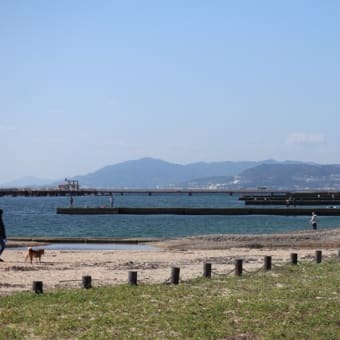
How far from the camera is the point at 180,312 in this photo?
502 inches

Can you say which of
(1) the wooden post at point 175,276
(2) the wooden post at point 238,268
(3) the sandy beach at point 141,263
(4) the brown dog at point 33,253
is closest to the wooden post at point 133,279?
(1) the wooden post at point 175,276

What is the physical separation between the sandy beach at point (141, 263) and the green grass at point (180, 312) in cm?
259

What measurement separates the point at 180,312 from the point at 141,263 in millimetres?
12342

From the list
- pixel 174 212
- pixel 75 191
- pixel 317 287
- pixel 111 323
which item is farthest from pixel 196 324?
pixel 75 191

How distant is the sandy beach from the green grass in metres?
2.59

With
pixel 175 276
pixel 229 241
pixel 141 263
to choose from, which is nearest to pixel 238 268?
pixel 175 276

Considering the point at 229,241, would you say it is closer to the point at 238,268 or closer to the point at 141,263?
the point at 141,263

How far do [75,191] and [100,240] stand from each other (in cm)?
14930

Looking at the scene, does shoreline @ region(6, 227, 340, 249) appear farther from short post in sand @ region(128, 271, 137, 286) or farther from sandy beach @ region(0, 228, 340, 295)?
short post in sand @ region(128, 271, 137, 286)

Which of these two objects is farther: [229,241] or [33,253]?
[229,241]

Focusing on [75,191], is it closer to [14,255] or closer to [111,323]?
[14,255]

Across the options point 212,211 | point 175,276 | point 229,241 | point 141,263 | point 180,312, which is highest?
point 175,276

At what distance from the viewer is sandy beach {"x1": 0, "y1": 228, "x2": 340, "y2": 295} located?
62.1 feet

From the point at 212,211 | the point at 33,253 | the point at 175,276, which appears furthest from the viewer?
the point at 212,211
